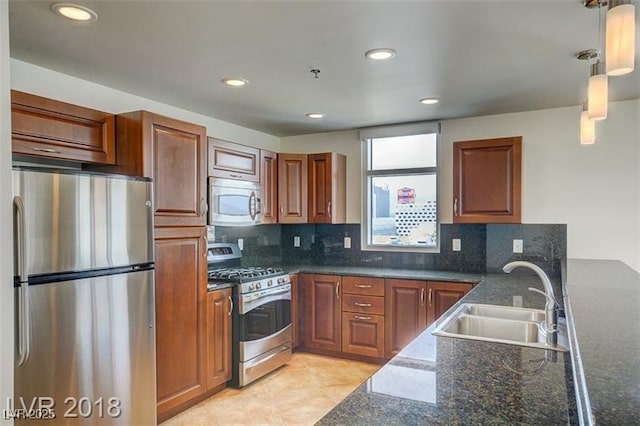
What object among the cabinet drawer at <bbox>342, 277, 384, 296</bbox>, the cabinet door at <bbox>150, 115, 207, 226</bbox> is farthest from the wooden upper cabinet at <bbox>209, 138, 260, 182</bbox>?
the cabinet drawer at <bbox>342, 277, 384, 296</bbox>

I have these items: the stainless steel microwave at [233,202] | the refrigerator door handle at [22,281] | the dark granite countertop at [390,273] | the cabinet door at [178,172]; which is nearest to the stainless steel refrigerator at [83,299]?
the refrigerator door handle at [22,281]

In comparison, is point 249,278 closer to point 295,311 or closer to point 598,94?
point 295,311

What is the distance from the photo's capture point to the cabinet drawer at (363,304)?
12.7 ft

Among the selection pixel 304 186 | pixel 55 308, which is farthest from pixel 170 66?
pixel 304 186

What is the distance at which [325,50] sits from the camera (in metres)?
2.34

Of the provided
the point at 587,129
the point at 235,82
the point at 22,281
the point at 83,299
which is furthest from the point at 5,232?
the point at 587,129

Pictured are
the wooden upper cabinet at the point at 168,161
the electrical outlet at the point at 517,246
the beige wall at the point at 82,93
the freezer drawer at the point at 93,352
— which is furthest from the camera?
the electrical outlet at the point at 517,246

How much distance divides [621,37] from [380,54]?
55.5 inches

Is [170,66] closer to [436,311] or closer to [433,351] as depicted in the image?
[433,351]

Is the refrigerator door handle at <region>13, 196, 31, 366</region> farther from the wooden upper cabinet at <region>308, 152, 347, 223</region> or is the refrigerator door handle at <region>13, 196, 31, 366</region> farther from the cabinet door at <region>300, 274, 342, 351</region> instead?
the wooden upper cabinet at <region>308, 152, 347, 223</region>

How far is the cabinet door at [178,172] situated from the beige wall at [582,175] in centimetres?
253

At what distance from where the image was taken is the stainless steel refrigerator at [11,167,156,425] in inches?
76.3

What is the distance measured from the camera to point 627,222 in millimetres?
3416

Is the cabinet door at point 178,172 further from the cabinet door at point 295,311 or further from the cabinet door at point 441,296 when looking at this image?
the cabinet door at point 441,296
